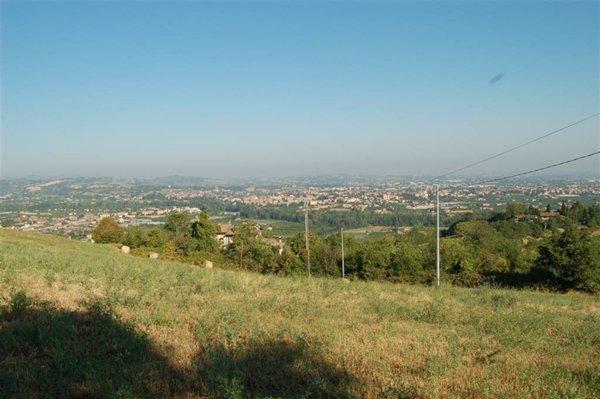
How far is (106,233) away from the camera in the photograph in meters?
48.9

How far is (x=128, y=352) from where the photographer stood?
17.3 feet

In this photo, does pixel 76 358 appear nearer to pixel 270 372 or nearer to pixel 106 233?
pixel 270 372

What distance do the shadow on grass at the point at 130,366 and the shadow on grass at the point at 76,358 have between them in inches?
0.4

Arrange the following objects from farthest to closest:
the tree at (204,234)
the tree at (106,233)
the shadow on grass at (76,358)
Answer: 1. the tree at (204,234)
2. the tree at (106,233)
3. the shadow on grass at (76,358)

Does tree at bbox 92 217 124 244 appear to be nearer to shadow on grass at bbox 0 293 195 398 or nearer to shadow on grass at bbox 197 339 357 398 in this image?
shadow on grass at bbox 0 293 195 398

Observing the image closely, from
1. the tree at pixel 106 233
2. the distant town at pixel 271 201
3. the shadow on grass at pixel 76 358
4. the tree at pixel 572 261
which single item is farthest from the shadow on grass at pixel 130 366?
the tree at pixel 106 233

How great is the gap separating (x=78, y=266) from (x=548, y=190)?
145 feet

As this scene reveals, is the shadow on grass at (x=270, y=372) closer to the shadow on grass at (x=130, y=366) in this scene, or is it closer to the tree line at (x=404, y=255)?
the shadow on grass at (x=130, y=366)

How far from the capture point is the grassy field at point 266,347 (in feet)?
14.8

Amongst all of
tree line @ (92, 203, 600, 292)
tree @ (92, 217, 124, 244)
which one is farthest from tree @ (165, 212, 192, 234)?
tree @ (92, 217, 124, 244)

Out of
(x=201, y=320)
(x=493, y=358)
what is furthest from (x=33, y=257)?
(x=493, y=358)

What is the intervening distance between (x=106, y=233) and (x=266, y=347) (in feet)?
161

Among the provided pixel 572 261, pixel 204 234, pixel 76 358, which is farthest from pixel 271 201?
pixel 76 358

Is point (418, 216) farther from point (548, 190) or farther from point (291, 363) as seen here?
point (291, 363)
